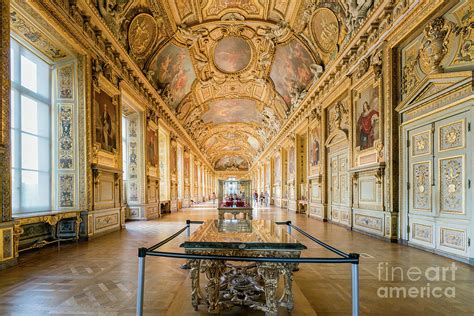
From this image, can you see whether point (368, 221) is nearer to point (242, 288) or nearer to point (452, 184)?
point (452, 184)

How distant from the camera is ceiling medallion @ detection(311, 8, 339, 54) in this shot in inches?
407

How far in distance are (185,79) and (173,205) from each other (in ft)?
28.4

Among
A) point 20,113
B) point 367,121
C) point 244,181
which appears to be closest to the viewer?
point 20,113

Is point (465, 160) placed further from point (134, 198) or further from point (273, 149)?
point (273, 149)

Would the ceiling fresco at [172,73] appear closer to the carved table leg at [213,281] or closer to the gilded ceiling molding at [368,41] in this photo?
the gilded ceiling molding at [368,41]

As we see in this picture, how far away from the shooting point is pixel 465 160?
5.23 metres

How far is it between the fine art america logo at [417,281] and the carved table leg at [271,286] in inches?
65.9

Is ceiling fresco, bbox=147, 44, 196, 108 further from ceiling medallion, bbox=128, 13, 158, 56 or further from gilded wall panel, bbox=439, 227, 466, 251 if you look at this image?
gilded wall panel, bbox=439, 227, 466, 251

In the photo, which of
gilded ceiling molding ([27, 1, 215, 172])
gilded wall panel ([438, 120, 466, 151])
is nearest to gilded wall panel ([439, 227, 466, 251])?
gilded wall panel ([438, 120, 466, 151])

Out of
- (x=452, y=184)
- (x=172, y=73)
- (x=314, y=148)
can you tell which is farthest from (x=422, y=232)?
(x=172, y=73)

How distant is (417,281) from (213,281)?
3244mm

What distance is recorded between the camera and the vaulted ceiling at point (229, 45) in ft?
34.7

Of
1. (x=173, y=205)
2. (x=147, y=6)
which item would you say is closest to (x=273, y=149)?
(x=173, y=205)

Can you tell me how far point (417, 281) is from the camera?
13.4ft
